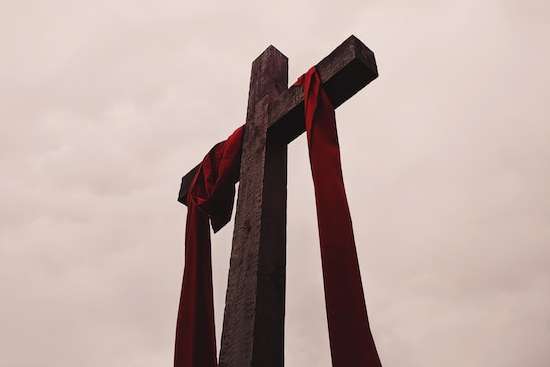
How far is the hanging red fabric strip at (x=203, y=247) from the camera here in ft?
7.70

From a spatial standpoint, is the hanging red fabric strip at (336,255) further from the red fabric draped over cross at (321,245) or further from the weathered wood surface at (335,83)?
the weathered wood surface at (335,83)

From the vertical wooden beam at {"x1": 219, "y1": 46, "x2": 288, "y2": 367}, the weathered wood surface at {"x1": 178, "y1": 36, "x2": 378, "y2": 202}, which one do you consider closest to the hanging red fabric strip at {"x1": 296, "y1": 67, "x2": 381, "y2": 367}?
the weathered wood surface at {"x1": 178, "y1": 36, "x2": 378, "y2": 202}

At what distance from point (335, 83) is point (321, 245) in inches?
38.6

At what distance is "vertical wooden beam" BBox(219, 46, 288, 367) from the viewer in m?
1.94

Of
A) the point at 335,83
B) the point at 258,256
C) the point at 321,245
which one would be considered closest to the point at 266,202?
the point at 258,256

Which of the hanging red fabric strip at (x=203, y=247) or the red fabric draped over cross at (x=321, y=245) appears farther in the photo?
the hanging red fabric strip at (x=203, y=247)

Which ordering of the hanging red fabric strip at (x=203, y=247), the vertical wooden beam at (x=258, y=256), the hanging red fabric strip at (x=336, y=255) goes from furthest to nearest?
the hanging red fabric strip at (x=203, y=247) → the vertical wooden beam at (x=258, y=256) → the hanging red fabric strip at (x=336, y=255)

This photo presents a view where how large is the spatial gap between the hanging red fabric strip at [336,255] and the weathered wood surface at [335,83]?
183 millimetres

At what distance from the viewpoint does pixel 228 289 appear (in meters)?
2.22

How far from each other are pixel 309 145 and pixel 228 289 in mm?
805

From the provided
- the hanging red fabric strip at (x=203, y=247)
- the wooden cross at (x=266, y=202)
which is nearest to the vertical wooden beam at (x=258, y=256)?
the wooden cross at (x=266, y=202)

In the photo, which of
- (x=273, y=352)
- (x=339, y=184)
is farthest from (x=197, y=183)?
(x=273, y=352)

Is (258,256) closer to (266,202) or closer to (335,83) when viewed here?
(266,202)

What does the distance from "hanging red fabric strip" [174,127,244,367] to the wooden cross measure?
0.23 m
